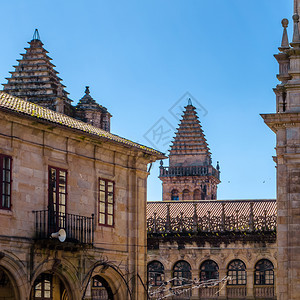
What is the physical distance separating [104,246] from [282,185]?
735 cm

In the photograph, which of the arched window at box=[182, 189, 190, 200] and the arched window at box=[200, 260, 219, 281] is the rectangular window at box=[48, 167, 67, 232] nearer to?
the arched window at box=[200, 260, 219, 281]

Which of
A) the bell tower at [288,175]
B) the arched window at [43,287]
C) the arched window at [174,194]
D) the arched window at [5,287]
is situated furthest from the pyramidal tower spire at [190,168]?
the arched window at [5,287]

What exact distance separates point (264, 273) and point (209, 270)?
360 cm

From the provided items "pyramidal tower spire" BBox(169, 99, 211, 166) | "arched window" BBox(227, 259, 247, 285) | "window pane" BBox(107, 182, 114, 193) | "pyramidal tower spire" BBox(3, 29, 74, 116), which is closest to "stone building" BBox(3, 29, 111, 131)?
"pyramidal tower spire" BBox(3, 29, 74, 116)

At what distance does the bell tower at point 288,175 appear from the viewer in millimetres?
36531

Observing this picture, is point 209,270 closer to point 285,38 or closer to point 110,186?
point 110,186

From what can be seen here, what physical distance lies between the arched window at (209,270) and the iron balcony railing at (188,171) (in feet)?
132

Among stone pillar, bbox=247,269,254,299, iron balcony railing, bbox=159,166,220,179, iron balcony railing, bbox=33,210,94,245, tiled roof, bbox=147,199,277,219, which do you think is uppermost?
iron balcony railing, bbox=159,166,220,179

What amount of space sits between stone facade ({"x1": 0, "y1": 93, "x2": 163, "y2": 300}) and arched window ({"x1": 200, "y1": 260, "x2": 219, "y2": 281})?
20994 mm

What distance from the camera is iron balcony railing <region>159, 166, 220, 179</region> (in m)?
102

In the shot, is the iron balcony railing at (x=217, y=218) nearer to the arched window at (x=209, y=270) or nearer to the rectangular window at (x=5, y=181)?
the arched window at (x=209, y=270)

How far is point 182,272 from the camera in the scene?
61.6 meters

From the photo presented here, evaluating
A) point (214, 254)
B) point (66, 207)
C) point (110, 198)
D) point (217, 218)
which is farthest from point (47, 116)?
point (214, 254)

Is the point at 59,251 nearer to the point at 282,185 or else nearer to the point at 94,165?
the point at 94,165
